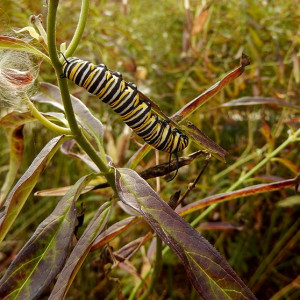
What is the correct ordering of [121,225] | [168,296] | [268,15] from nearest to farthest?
[121,225] < [168,296] < [268,15]

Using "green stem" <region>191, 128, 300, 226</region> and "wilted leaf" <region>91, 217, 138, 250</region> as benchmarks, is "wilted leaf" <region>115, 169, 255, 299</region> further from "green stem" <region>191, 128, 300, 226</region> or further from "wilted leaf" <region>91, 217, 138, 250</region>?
"green stem" <region>191, 128, 300, 226</region>

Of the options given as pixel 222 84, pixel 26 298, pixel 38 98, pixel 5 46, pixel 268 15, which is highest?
pixel 268 15

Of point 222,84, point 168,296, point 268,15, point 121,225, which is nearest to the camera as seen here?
point 222,84

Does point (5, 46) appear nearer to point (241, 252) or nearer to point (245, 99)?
point (245, 99)

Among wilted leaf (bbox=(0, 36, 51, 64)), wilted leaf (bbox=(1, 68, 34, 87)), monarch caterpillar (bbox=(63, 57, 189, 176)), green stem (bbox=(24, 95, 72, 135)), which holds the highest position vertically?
monarch caterpillar (bbox=(63, 57, 189, 176))

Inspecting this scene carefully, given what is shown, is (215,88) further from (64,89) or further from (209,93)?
(64,89)

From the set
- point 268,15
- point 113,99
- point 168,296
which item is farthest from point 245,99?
point 268,15

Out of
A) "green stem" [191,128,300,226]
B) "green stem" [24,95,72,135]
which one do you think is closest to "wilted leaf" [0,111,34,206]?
"green stem" [24,95,72,135]
